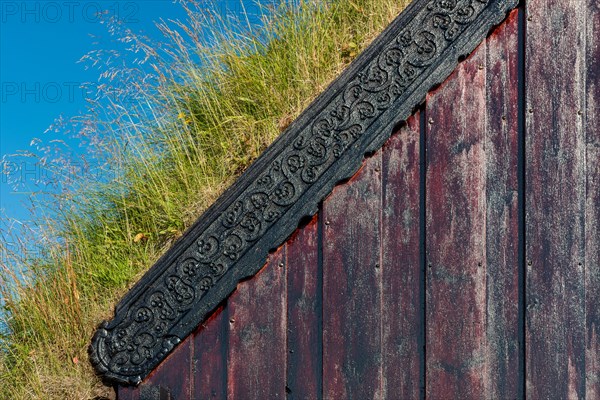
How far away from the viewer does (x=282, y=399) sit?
4.25 metres

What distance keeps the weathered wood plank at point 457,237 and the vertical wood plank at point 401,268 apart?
6 cm

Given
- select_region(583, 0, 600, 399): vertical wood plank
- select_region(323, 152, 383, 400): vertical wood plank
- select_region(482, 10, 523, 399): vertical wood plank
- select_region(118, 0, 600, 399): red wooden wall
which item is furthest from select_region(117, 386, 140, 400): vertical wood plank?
select_region(583, 0, 600, 399): vertical wood plank

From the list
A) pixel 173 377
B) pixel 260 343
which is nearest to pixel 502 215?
pixel 260 343

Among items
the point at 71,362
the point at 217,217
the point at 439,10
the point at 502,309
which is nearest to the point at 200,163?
the point at 217,217

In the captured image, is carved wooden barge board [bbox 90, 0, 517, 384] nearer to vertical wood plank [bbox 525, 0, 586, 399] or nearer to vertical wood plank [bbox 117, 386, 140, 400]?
vertical wood plank [bbox 117, 386, 140, 400]

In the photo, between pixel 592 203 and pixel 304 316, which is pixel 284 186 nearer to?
pixel 304 316

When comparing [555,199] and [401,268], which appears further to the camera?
[555,199]

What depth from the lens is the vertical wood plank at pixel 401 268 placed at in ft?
13.8

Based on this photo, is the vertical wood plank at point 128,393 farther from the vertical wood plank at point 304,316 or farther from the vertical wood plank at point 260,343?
the vertical wood plank at point 304,316

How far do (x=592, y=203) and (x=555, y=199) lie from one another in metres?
0.20

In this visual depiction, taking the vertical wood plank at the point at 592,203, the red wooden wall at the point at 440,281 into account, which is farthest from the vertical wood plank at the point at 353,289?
the vertical wood plank at the point at 592,203

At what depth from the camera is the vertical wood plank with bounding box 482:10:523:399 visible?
13.9 ft

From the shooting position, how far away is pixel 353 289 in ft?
14.0

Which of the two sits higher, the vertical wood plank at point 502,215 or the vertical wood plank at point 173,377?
the vertical wood plank at point 502,215
